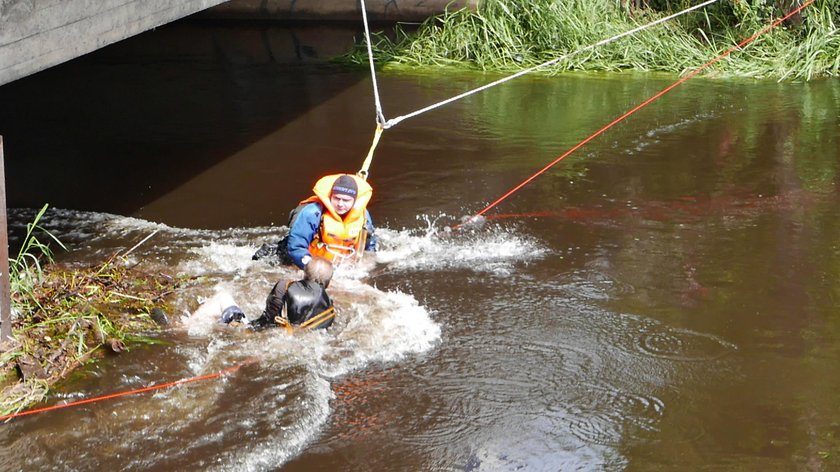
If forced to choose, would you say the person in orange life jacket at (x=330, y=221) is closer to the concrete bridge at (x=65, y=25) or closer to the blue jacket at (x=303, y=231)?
the blue jacket at (x=303, y=231)

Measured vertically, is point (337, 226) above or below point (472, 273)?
above

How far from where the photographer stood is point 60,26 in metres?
6.36

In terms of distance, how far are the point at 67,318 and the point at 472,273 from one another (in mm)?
2980

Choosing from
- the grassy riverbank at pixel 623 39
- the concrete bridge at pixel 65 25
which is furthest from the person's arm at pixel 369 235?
the grassy riverbank at pixel 623 39

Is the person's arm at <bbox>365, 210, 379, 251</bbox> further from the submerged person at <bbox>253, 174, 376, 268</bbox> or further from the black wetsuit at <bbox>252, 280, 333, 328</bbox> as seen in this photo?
the black wetsuit at <bbox>252, 280, 333, 328</bbox>

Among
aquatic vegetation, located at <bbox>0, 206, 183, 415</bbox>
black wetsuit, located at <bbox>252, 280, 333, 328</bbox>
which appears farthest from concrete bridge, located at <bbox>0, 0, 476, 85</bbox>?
black wetsuit, located at <bbox>252, 280, 333, 328</bbox>

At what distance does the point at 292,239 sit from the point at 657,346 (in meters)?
2.69

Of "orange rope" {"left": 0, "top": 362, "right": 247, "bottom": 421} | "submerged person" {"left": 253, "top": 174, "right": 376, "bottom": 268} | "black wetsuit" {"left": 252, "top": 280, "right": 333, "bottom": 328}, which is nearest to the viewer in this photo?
"orange rope" {"left": 0, "top": 362, "right": 247, "bottom": 421}

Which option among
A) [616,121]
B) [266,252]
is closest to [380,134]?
[266,252]

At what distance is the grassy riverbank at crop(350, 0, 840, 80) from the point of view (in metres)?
14.4

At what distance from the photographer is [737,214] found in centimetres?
883

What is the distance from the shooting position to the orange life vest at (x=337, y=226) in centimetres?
720

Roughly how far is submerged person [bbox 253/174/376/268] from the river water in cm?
28

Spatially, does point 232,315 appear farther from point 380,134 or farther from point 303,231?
point 380,134
